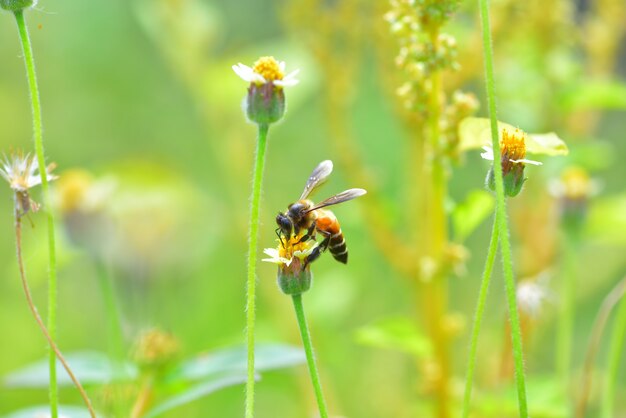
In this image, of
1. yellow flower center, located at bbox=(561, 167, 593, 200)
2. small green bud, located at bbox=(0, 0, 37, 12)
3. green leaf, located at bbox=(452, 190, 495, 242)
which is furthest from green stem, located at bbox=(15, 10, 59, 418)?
yellow flower center, located at bbox=(561, 167, 593, 200)

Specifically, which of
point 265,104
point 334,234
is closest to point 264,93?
point 265,104

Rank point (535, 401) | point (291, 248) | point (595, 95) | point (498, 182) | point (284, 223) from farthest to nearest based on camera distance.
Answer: point (595, 95) → point (535, 401) → point (284, 223) → point (291, 248) → point (498, 182)

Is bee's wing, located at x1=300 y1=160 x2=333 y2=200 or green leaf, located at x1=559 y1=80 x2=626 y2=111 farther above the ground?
green leaf, located at x1=559 y1=80 x2=626 y2=111

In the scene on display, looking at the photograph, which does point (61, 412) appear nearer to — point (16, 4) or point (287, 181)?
point (16, 4)

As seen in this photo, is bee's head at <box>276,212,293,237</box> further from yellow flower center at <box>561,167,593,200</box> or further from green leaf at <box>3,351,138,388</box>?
yellow flower center at <box>561,167,593,200</box>

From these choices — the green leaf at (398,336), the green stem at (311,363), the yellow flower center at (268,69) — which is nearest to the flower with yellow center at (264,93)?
the yellow flower center at (268,69)

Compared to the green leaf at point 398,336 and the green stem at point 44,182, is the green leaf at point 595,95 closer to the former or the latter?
the green leaf at point 398,336

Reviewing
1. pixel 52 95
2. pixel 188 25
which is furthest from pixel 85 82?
pixel 188 25
